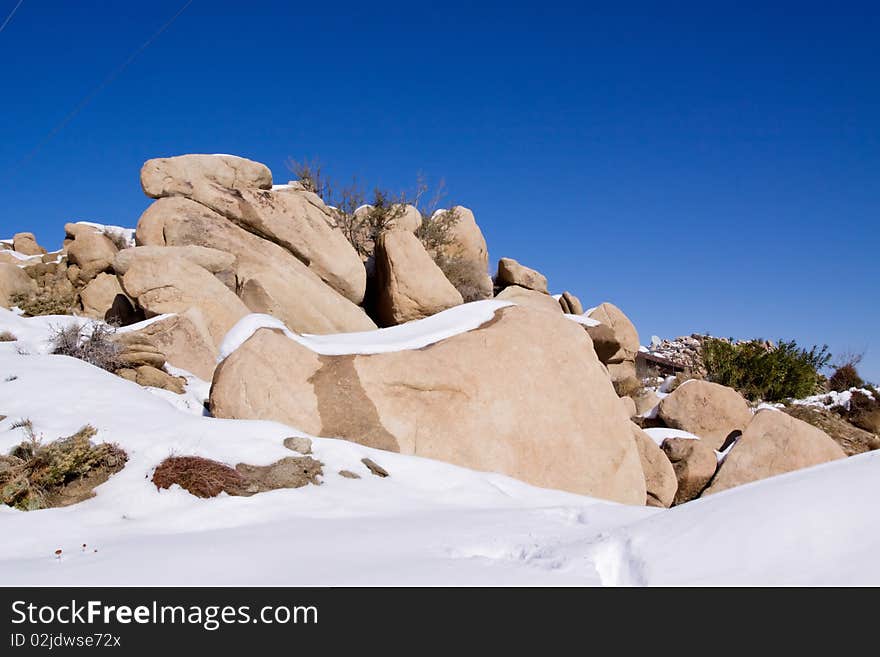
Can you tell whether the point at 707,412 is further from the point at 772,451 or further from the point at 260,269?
the point at 260,269

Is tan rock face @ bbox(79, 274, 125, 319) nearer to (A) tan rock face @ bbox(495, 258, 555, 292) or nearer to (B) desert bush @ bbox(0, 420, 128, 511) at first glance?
(B) desert bush @ bbox(0, 420, 128, 511)

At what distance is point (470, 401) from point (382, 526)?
4.01m

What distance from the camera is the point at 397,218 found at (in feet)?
72.0

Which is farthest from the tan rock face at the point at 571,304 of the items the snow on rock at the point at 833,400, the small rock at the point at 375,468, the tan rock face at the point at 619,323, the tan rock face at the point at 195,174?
the small rock at the point at 375,468

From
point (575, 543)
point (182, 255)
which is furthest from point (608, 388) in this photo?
point (182, 255)

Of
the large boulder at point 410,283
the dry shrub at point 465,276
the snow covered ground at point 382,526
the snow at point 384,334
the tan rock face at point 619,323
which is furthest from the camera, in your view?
the tan rock face at point 619,323

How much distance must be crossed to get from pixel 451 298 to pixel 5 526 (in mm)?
12440

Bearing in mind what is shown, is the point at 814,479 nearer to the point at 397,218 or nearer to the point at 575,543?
the point at 575,543

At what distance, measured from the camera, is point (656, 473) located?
11.4 meters

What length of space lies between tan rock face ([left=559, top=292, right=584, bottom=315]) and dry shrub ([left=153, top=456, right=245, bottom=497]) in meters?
20.5

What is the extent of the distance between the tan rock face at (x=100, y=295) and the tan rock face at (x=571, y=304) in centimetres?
1563

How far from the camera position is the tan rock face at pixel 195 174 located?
17141mm

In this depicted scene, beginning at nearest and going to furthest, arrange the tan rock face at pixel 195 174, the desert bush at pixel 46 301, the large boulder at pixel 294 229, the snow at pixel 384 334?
the snow at pixel 384 334 < the desert bush at pixel 46 301 < the tan rock face at pixel 195 174 < the large boulder at pixel 294 229

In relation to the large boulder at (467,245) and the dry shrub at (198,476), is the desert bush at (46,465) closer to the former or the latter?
the dry shrub at (198,476)
